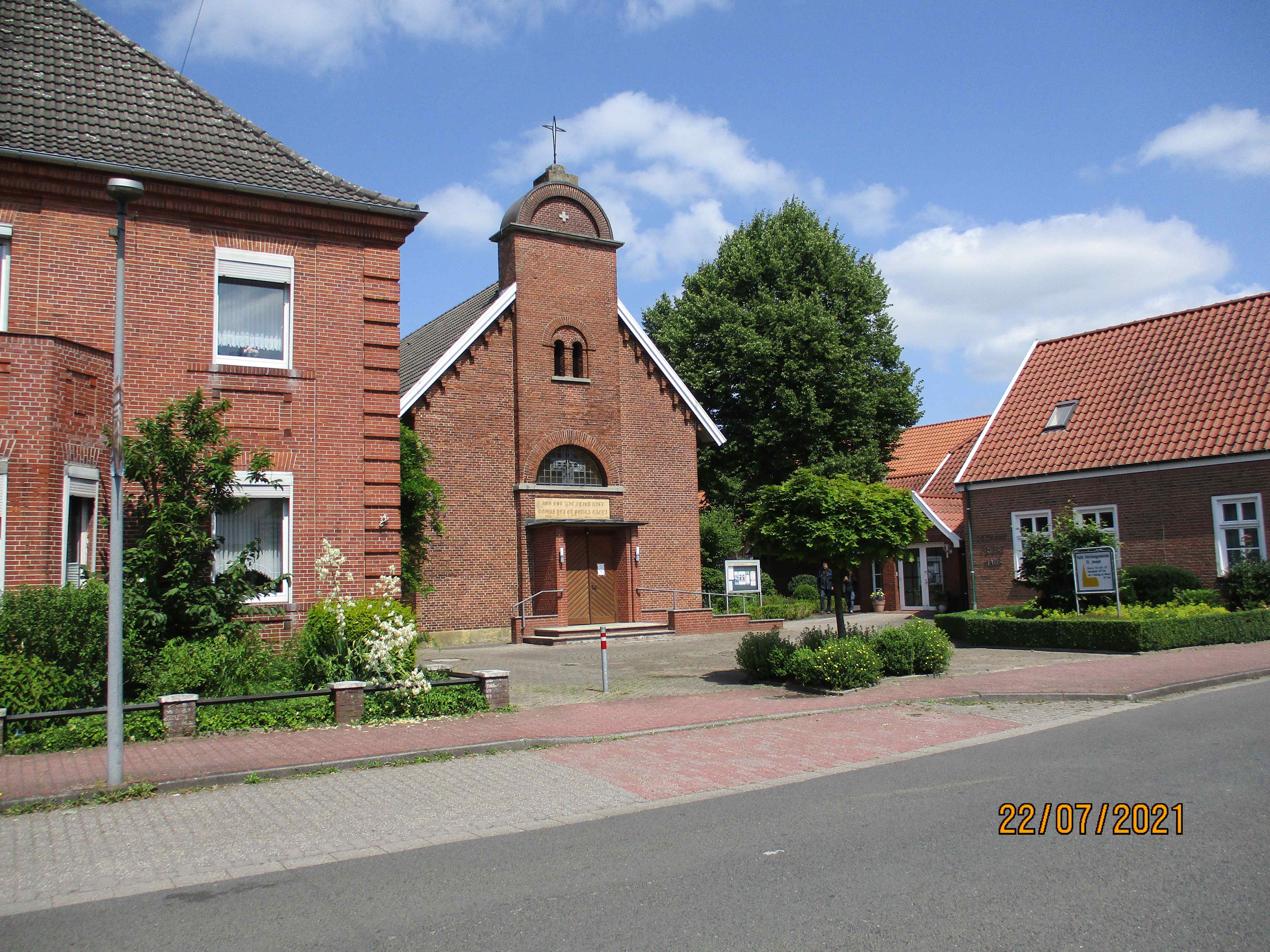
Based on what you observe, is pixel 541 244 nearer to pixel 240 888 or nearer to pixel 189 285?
pixel 189 285

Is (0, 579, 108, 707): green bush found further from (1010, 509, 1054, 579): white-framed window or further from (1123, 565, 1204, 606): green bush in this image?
(1010, 509, 1054, 579): white-framed window

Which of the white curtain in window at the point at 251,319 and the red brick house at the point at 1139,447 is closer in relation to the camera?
the white curtain in window at the point at 251,319

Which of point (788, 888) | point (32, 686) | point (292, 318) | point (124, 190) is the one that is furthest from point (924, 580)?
point (124, 190)

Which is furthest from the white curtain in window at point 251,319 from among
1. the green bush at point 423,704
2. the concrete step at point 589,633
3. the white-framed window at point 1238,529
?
the white-framed window at point 1238,529

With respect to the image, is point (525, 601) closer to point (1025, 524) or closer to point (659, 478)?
point (659, 478)

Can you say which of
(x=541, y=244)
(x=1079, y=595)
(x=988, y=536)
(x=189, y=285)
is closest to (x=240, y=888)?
(x=189, y=285)

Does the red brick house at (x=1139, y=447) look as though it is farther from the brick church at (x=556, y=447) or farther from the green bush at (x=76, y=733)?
the green bush at (x=76, y=733)

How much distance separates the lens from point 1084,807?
6914 mm

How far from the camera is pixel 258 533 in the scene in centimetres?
1423

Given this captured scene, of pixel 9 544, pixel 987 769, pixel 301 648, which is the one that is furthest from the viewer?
pixel 301 648

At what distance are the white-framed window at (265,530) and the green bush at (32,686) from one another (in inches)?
131

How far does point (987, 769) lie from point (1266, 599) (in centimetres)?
1664

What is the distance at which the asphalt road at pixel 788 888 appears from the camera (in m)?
4.75
